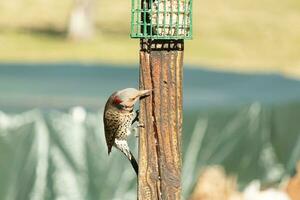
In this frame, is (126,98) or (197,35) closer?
(126,98)

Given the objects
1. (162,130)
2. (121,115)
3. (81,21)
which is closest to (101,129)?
(121,115)

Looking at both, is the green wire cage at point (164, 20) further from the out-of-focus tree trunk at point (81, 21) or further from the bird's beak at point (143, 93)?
the out-of-focus tree trunk at point (81, 21)

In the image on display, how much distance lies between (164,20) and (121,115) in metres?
0.63

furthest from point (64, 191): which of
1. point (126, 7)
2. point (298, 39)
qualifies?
point (126, 7)

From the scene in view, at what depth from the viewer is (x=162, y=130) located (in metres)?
6.39

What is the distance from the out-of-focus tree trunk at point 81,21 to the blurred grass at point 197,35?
0.33 m

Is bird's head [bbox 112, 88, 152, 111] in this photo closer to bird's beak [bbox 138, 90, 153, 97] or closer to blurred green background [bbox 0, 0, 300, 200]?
bird's beak [bbox 138, 90, 153, 97]

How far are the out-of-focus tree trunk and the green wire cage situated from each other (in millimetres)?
25345

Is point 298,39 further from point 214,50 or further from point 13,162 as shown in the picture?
point 13,162

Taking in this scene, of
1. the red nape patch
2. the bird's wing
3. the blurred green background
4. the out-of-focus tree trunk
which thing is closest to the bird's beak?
the red nape patch

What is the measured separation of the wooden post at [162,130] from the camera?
20.8ft

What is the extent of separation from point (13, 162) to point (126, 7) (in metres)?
28.3

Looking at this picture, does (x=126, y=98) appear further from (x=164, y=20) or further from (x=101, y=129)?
(x=101, y=129)

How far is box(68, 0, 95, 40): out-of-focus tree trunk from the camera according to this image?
105 ft
